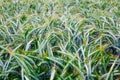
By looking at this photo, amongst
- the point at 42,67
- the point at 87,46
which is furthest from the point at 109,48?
the point at 42,67

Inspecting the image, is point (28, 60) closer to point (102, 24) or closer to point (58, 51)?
point (58, 51)

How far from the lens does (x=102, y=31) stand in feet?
9.27

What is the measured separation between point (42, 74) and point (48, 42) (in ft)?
1.34

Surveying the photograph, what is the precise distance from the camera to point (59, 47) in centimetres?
252

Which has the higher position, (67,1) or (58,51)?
(67,1)

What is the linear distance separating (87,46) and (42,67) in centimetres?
49

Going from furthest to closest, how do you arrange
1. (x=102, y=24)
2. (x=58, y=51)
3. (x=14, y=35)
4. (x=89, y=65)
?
(x=102, y=24) < (x=14, y=35) < (x=58, y=51) < (x=89, y=65)

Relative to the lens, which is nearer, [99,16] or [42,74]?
[42,74]

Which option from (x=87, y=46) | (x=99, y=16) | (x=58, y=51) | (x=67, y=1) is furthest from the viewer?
(x=67, y=1)

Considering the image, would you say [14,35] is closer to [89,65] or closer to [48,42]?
[48,42]

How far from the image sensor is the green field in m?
2.16

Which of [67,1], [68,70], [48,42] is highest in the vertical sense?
[67,1]

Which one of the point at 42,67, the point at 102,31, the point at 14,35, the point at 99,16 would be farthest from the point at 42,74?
the point at 99,16

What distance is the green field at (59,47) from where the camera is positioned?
85.2 inches
